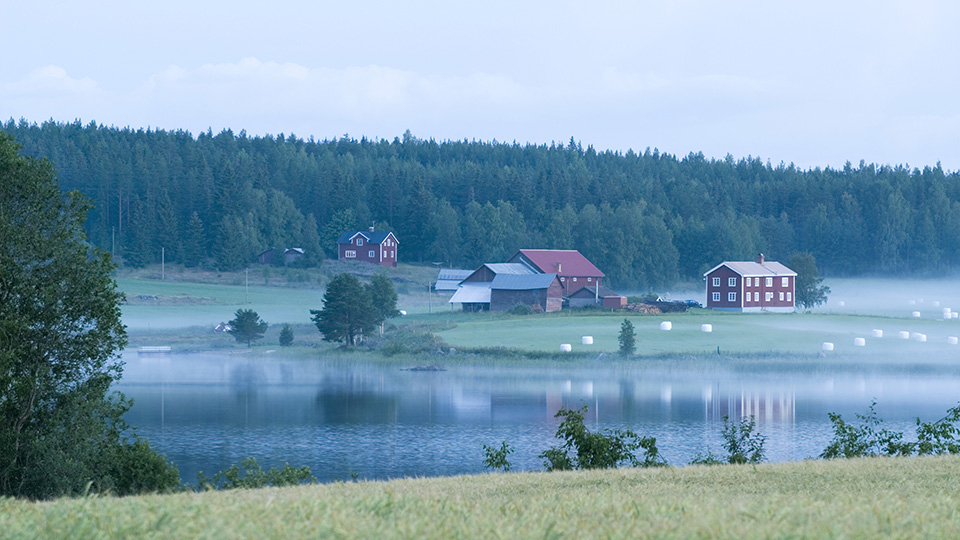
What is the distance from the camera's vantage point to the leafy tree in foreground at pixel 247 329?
8394cm

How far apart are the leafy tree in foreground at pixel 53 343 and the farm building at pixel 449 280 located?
9351 cm

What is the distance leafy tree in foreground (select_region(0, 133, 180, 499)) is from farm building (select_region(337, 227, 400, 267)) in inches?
4227

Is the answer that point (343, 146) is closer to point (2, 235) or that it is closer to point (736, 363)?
point (736, 363)

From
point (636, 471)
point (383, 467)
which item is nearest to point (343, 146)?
point (383, 467)

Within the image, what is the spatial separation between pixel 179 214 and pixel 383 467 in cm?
11192

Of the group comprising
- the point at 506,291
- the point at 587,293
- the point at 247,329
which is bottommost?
the point at 247,329

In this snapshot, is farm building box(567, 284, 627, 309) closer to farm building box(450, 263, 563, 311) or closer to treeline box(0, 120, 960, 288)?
farm building box(450, 263, 563, 311)

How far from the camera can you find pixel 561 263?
342 ft

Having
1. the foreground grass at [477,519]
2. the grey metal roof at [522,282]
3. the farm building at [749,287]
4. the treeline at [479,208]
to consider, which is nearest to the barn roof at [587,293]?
the grey metal roof at [522,282]

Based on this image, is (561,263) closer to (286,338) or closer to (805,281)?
(805,281)

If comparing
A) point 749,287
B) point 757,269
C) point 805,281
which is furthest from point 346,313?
point 805,281

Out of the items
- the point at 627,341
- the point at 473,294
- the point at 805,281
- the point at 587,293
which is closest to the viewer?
the point at 627,341

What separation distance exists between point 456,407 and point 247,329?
3602 cm

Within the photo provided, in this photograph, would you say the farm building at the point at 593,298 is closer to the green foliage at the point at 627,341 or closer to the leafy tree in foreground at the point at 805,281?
the leafy tree in foreground at the point at 805,281
